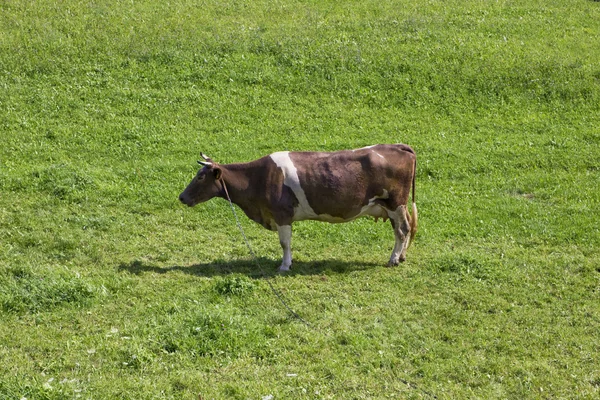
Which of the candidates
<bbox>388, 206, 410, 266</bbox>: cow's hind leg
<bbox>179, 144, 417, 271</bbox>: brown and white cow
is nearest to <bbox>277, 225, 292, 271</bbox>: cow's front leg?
<bbox>179, 144, 417, 271</bbox>: brown and white cow

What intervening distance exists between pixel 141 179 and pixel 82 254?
3.79m

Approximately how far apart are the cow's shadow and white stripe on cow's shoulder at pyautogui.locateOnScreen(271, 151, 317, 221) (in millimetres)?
895

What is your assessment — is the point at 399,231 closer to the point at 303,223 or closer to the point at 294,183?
the point at 294,183

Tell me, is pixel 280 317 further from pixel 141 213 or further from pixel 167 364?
pixel 141 213

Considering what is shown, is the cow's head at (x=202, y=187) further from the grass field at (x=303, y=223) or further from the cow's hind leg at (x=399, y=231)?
the cow's hind leg at (x=399, y=231)

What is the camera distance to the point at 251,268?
45.5ft

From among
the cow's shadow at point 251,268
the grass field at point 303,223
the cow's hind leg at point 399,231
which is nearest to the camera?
the grass field at point 303,223

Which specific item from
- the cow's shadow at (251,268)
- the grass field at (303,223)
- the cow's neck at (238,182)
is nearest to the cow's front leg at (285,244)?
the cow's shadow at (251,268)

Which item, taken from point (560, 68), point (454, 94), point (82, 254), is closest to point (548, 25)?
point (560, 68)

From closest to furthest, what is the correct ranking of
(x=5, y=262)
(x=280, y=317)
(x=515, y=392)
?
1. (x=515, y=392)
2. (x=280, y=317)
3. (x=5, y=262)

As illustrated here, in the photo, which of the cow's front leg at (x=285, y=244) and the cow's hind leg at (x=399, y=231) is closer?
the cow's front leg at (x=285, y=244)

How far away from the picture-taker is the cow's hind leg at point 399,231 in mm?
14000

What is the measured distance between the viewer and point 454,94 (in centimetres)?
2312

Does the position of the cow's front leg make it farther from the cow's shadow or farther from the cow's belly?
the cow's belly
